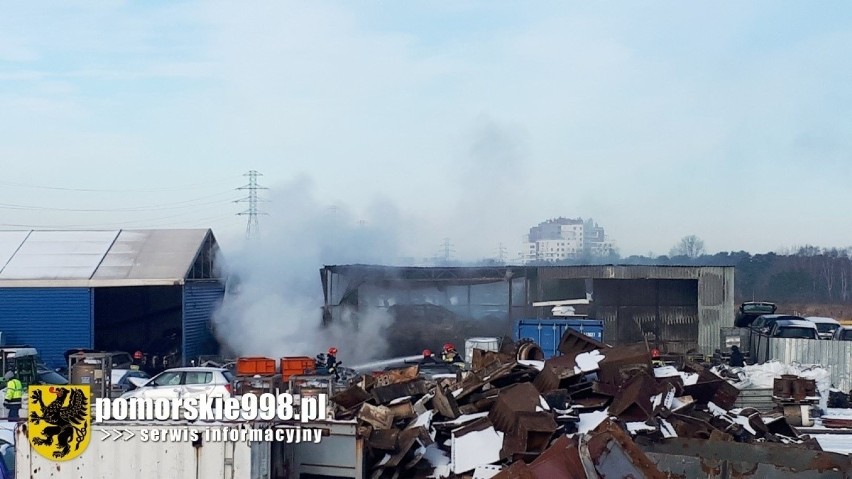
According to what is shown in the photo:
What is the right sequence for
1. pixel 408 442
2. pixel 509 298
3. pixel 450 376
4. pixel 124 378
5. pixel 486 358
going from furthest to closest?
pixel 509 298
pixel 124 378
pixel 450 376
pixel 486 358
pixel 408 442

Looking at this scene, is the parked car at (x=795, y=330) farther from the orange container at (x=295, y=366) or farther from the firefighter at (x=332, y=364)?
the orange container at (x=295, y=366)

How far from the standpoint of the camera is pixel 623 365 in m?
14.4

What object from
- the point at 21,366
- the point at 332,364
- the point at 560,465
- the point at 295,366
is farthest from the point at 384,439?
the point at 21,366

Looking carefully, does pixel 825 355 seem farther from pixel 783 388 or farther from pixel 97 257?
pixel 97 257

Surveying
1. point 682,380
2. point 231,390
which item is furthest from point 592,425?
point 231,390

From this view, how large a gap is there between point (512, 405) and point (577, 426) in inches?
46.9

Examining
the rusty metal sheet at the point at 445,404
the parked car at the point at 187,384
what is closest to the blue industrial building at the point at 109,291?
the parked car at the point at 187,384

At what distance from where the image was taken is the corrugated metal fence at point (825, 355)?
2472cm

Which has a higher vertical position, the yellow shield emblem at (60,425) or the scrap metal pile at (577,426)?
the yellow shield emblem at (60,425)

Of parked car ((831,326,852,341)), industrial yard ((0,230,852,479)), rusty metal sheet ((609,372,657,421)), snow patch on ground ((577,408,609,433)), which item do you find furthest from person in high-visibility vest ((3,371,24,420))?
parked car ((831,326,852,341))

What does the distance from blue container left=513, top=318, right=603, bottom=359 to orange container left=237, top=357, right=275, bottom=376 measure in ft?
25.5

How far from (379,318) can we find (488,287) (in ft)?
20.7

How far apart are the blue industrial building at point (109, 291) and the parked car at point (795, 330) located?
801 inches

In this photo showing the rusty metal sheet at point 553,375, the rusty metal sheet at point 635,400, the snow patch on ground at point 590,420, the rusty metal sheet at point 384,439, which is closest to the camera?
the rusty metal sheet at point 384,439
